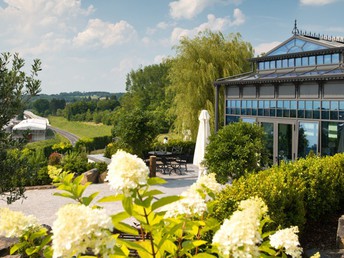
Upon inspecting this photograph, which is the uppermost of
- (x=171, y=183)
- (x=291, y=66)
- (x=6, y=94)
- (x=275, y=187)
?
(x=291, y=66)

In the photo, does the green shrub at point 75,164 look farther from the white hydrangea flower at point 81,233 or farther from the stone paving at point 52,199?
the white hydrangea flower at point 81,233

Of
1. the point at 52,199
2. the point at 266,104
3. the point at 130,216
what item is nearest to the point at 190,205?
the point at 130,216

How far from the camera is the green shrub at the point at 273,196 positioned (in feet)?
19.7

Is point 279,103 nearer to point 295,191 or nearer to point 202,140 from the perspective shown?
point 202,140

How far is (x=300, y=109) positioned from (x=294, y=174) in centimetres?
970

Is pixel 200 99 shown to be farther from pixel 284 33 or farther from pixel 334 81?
pixel 334 81

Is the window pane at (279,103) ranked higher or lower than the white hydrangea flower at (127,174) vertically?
higher

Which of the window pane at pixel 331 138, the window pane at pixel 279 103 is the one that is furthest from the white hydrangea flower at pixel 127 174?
the window pane at pixel 279 103

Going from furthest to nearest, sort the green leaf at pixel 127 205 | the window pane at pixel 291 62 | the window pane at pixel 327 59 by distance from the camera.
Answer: the window pane at pixel 291 62 < the window pane at pixel 327 59 < the green leaf at pixel 127 205

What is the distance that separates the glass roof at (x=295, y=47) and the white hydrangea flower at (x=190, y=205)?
17.8 metres

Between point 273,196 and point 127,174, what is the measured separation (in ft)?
16.2

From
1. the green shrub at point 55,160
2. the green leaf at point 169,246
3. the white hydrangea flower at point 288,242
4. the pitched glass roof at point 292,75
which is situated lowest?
the green shrub at point 55,160

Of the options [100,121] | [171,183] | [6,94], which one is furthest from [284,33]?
[100,121]

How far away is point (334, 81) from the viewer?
623 inches
